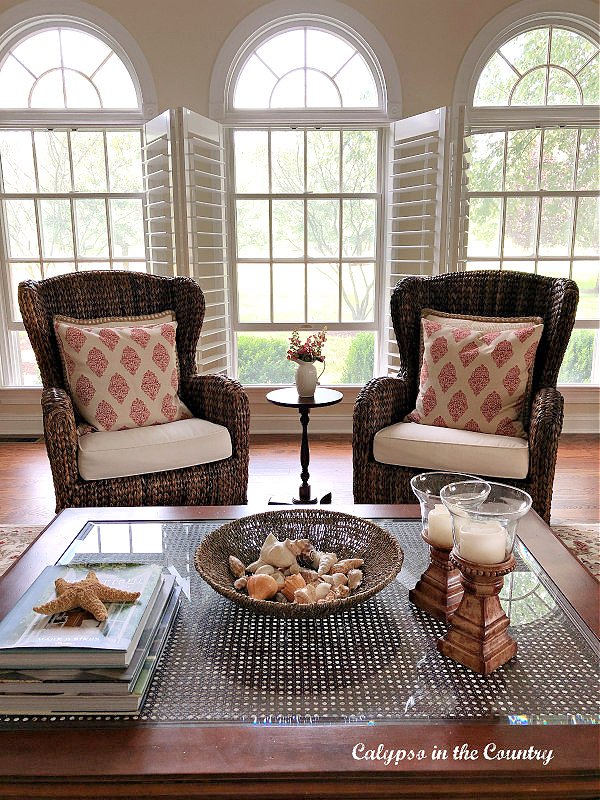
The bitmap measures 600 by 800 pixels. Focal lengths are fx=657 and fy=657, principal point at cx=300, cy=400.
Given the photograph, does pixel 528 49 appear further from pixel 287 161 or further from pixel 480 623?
pixel 480 623

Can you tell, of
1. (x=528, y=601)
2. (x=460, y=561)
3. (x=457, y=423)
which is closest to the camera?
(x=460, y=561)

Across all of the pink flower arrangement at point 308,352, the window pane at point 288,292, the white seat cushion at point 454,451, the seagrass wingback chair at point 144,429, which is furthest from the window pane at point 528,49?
the white seat cushion at point 454,451

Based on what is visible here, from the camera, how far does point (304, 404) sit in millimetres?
2877

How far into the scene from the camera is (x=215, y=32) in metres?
3.91

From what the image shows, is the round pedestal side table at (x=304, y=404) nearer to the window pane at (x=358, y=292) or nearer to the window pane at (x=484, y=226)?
the window pane at (x=358, y=292)

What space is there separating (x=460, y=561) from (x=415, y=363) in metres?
1.76

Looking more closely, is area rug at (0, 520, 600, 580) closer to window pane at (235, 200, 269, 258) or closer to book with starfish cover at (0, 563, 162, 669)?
book with starfish cover at (0, 563, 162, 669)

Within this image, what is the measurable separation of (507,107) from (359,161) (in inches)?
37.4

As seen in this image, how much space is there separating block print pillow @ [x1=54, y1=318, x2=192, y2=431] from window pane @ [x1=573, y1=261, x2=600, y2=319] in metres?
2.88

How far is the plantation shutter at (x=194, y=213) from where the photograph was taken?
11.9 ft

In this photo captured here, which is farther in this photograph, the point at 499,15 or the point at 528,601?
the point at 499,15

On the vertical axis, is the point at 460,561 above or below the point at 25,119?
below

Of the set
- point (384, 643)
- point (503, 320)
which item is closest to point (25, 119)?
point (503, 320)

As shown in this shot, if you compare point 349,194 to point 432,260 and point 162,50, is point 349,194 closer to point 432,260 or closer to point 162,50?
point 432,260
